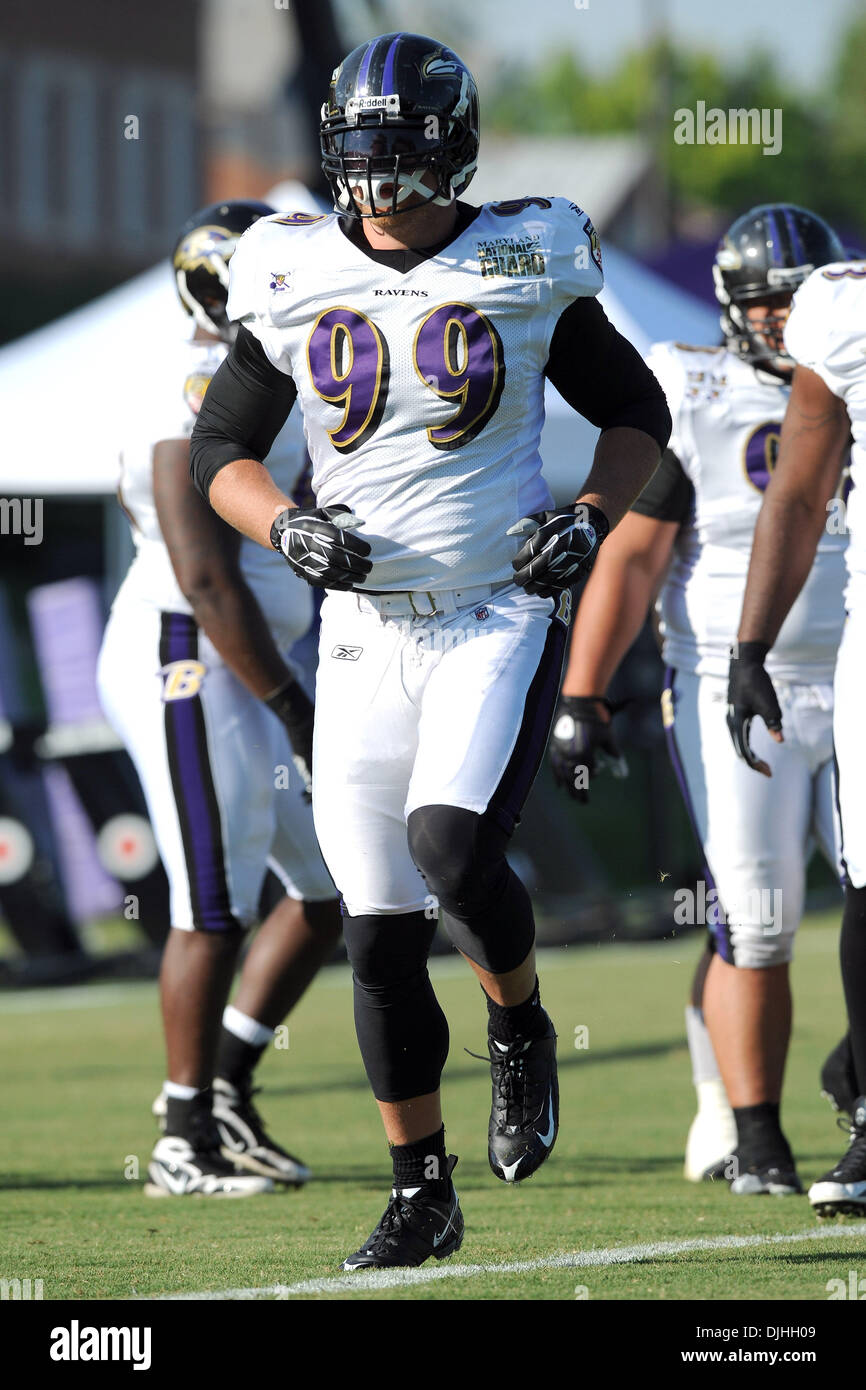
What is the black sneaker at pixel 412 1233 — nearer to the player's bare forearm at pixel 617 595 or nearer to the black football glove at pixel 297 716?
the black football glove at pixel 297 716

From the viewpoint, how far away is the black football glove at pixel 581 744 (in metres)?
5.33

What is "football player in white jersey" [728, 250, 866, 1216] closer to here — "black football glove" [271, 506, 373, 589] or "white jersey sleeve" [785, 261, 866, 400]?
"white jersey sleeve" [785, 261, 866, 400]

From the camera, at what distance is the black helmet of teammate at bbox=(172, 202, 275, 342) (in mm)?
5418

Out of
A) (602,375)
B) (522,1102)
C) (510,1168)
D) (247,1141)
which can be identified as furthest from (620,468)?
(247,1141)

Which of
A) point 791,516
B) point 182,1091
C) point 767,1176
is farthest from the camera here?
point 182,1091

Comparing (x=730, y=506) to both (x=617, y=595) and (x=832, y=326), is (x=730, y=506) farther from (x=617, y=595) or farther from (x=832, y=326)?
(x=832, y=326)

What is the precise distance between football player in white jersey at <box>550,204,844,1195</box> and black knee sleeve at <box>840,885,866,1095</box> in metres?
0.58

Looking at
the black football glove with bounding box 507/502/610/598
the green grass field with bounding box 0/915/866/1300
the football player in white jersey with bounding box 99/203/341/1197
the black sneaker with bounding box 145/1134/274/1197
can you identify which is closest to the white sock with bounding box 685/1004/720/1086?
the green grass field with bounding box 0/915/866/1300

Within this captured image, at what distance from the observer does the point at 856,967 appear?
450 cm

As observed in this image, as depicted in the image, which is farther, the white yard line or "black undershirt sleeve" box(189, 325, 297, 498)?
"black undershirt sleeve" box(189, 325, 297, 498)

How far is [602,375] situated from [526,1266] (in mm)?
1660

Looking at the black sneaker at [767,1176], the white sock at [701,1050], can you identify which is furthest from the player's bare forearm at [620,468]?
the white sock at [701,1050]

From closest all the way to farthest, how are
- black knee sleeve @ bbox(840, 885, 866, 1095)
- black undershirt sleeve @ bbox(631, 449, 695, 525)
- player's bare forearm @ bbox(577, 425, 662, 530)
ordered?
player's bare forearm @ bbox(577, 425, 662, 530), black knee sleeve @ bbox(840, 885, 866, 1095), black undershirt sleeve @ bbox(631, 449, 695, 525)

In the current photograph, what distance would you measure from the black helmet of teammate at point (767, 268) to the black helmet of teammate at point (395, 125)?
151 cm
